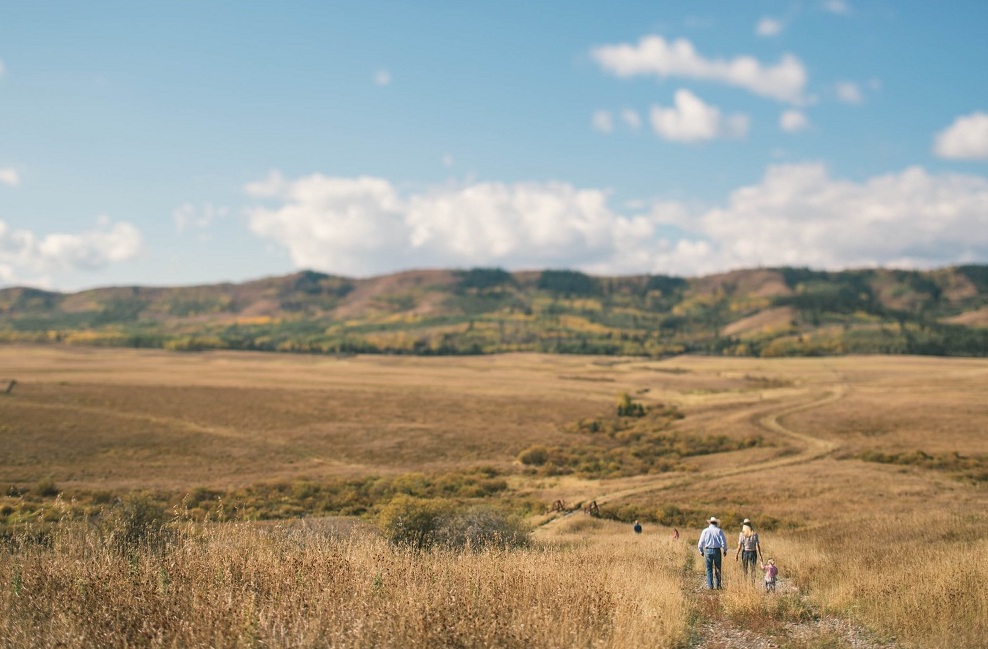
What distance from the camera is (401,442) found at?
61125 millimetres

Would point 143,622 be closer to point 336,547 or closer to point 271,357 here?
point 336,547

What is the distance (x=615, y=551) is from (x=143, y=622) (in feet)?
49.5

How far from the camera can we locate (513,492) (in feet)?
140

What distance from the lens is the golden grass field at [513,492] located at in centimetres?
847

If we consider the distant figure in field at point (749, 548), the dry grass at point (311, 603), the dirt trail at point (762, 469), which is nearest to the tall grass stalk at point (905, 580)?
the dirt trail at point (762, 469)

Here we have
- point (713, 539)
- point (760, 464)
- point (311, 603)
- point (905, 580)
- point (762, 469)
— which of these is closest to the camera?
point (311, 603)

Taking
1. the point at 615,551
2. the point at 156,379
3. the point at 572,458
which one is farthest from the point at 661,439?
the point at 156,379

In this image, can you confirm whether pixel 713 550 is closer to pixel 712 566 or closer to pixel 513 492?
pixel 712 566

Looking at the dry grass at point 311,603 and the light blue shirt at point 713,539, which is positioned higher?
the dry grass at point 311,603

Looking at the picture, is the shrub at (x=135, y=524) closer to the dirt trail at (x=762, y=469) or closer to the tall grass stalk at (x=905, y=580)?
the dirt trail at (x=762, y=469)

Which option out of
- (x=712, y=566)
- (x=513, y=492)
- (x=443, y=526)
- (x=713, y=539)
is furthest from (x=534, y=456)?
(x=713, y=539)

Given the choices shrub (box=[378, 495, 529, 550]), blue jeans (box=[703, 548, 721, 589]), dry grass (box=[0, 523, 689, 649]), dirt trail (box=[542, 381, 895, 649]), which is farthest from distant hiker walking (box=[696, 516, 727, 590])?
shrub (box=[378, 495, 529, 550])

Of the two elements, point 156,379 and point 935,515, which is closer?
point 935,515

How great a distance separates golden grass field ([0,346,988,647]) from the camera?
847 centimetres
